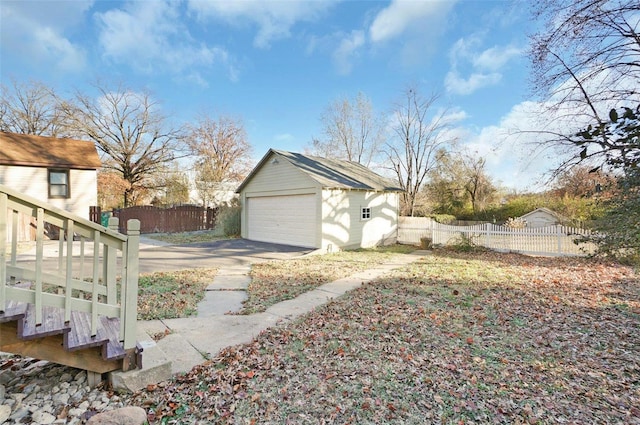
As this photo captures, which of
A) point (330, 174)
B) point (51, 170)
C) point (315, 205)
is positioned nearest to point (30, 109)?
point (51, 170)

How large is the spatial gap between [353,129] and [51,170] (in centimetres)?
2042

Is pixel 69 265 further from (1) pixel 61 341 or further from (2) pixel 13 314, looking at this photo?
(1) pixel 61 341

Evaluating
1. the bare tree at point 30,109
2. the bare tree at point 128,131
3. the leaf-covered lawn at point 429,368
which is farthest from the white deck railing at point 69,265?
the bare tree at point 30,109

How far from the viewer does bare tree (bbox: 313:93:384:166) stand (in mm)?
25219

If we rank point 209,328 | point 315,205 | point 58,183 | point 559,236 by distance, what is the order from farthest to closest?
point 58,183 < point 315,205 < point 559,236 < point 209,328

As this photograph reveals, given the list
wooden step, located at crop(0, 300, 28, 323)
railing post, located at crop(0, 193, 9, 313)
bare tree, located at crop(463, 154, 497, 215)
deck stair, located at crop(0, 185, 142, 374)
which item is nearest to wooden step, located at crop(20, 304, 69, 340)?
deck stair, located at crop(0, 185, 142, 374)

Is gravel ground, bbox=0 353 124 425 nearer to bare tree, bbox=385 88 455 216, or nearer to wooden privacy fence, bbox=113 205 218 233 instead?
wooden privacy fence, bbox=113 205 218 233

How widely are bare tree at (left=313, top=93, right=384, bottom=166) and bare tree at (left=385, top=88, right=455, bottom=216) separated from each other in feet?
7.15

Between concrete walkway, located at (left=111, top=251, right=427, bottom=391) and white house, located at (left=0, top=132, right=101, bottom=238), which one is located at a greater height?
white house, located at (left=0, top=132, right=101, bottom=238)

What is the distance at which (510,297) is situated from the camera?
574 centimetres

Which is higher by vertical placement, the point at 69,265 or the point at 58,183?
the point at 58,183

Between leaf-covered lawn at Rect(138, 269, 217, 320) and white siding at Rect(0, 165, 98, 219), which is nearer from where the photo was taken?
leaf-covered lawn at Rect(138, 269, 217, 320)

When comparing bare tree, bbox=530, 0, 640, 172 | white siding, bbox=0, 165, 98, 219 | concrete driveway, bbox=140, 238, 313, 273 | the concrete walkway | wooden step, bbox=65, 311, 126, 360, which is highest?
bare tree, bbox=530, 0, 640, 172

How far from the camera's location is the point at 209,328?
4.11 meters
